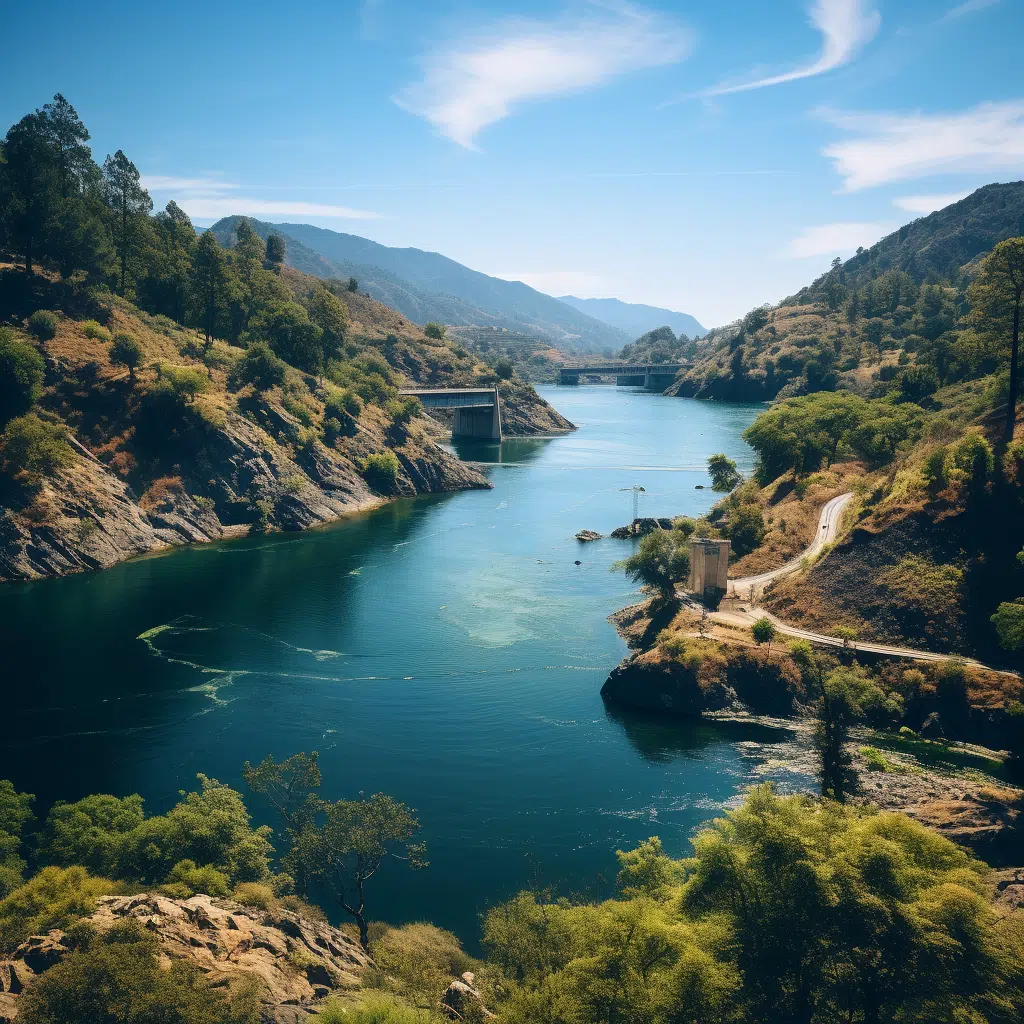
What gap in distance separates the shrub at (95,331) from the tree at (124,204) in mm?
18622

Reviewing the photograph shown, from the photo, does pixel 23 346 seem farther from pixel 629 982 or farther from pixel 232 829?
pixel 629 982

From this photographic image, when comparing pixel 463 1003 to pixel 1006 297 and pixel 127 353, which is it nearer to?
pixel 1006 297

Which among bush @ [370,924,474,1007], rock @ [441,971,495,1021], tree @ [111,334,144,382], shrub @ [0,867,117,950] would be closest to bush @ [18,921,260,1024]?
shrub @ [0,867,117,950]

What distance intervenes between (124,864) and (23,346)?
3368 inches

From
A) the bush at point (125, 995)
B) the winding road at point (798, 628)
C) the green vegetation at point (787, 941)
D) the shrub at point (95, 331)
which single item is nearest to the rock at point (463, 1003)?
the green vegetation at point (787, 941)

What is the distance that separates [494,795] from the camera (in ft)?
169

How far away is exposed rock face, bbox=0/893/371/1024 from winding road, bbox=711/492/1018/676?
4610 cm

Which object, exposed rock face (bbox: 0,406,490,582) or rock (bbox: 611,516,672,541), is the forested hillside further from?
rock (bbox: 611,516,672,541)

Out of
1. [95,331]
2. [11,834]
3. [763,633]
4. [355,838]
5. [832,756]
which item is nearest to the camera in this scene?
[355,838]

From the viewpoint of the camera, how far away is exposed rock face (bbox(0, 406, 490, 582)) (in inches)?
3703

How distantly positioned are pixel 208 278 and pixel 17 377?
44515 millimetres

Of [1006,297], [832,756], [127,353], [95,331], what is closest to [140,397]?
[127,353]

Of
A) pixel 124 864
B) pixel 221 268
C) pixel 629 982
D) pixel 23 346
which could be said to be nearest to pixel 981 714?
pixel 629 982

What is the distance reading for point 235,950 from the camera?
31.2 meters
